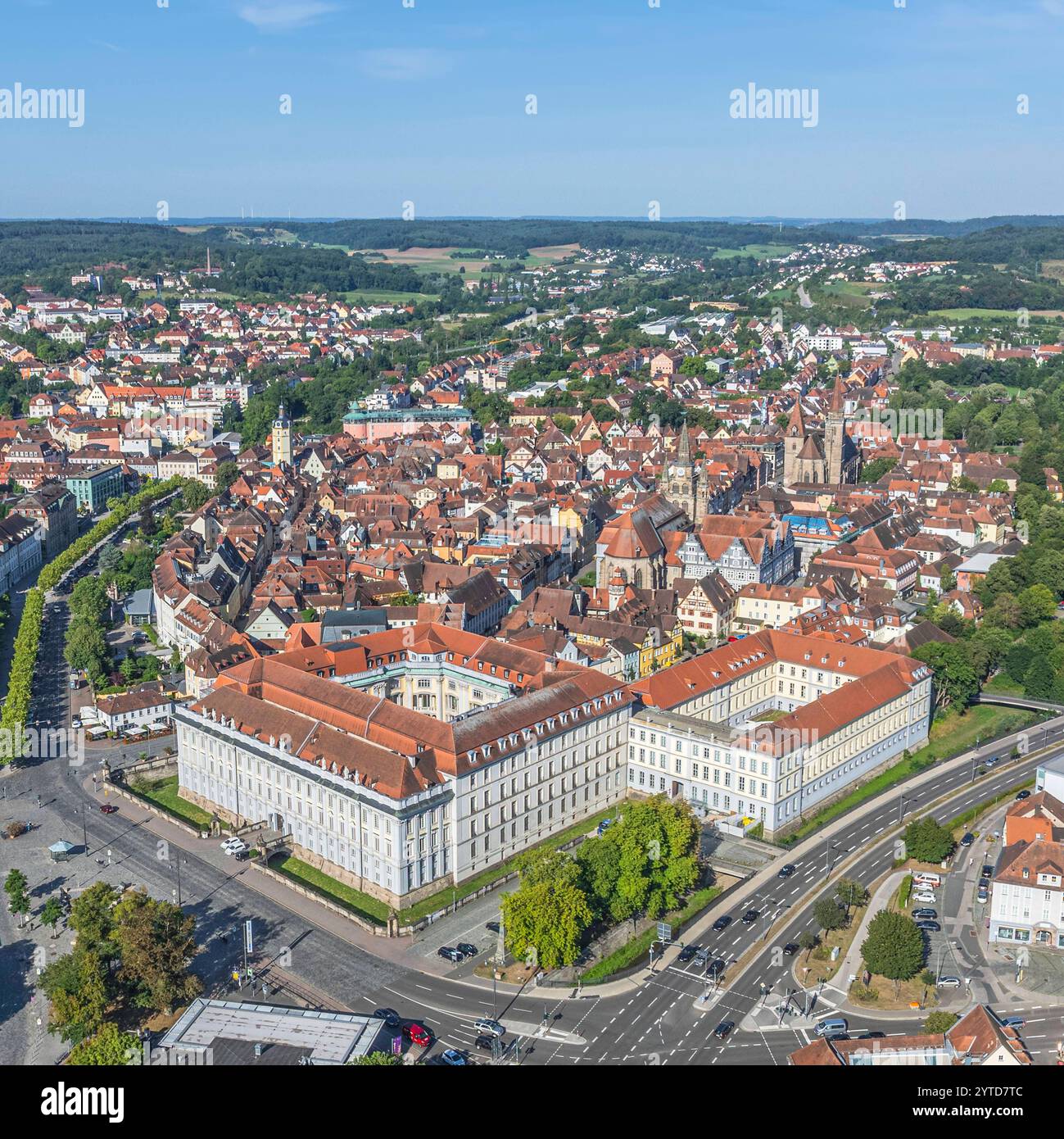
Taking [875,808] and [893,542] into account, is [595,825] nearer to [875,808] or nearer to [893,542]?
Answer: [875,808]

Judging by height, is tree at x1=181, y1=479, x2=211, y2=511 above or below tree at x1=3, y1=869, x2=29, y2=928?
above

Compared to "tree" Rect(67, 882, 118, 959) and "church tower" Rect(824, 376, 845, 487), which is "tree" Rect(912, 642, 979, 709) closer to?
"tree" Rect(67, 882, 118, 959)

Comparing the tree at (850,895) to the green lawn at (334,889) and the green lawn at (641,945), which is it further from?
the green lawn at (334,889)

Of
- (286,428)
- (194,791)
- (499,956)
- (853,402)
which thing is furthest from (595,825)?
(853,402)

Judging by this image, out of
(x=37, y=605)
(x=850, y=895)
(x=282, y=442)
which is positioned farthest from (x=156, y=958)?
(x=282, y=442)

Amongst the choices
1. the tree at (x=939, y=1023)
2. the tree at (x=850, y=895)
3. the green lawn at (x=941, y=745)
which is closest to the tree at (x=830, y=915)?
the tree at (x=850, y=895)

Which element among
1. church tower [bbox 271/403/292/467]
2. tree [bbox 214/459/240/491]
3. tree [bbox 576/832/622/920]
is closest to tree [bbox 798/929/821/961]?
tree [bbox 576/832/622/920]

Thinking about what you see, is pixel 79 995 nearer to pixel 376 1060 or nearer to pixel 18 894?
pixel 18 894

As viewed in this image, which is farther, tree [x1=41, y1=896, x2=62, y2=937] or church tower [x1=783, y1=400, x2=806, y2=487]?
church tower [x1=783, y1=400, x2=806, y2=487]
